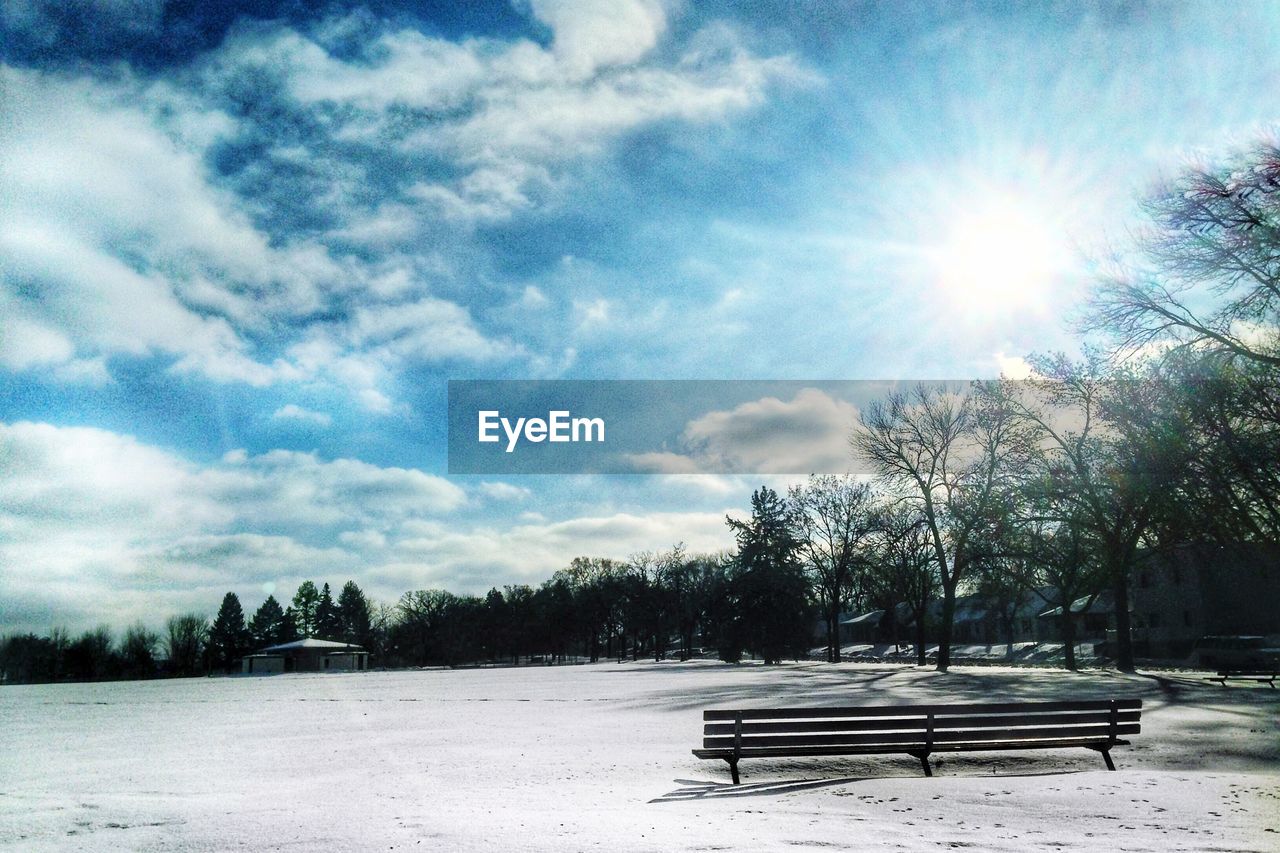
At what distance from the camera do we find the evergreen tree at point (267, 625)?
13425 cm

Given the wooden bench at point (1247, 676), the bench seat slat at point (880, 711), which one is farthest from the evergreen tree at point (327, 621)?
the bench seat slat at point (880, 711)

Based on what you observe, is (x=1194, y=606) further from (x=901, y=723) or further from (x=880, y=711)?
(x=880, y=711)

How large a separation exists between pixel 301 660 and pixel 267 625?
3288 centimetres

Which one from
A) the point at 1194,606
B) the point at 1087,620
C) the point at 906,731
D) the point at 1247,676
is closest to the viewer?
the point at 906,731

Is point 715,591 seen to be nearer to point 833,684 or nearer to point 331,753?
point 833,684

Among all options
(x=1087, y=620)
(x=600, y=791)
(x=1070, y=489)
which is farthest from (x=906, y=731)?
(x=1087, y=620)

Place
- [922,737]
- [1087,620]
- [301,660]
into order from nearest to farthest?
[922,737], [1087,620], [301,660]

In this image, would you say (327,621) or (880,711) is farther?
(327,621)

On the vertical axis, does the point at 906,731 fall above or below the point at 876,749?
above

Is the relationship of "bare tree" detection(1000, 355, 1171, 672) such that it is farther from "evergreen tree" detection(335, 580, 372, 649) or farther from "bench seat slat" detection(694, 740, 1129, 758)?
"evergreen tree" detection(335, 580, 372, 649)

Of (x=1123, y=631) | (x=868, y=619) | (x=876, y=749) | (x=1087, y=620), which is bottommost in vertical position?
(x=868, y=619)

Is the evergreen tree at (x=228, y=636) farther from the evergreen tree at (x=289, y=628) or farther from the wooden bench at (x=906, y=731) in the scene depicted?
the wooden bench at (x=906, y=731)

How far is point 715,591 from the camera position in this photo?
252 feet

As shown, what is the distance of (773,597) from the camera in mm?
71250
